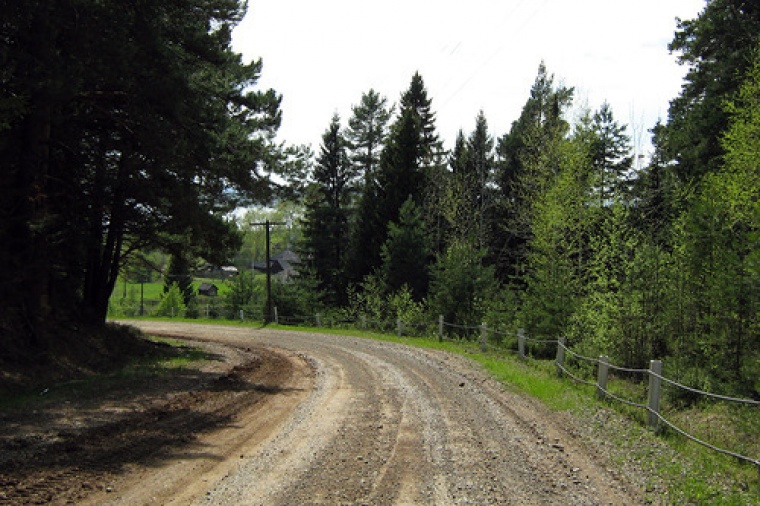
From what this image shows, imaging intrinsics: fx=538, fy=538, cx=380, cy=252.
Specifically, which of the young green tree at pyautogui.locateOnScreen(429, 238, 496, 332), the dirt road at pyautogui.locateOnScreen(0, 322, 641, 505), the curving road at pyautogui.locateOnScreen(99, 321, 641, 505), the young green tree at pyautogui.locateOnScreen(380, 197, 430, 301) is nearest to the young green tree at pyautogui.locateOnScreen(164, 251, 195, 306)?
the young green tree at pyautogui.locateOnScreen(380, 197, 430, 301)

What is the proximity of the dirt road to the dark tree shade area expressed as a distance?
17.7ft

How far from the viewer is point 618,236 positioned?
14.8m

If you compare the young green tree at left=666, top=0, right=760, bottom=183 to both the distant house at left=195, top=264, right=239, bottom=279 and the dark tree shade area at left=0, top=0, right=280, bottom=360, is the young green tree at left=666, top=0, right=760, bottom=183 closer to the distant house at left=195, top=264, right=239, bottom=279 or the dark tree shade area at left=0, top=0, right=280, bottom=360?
the dark tree shade area at left=0, top=0, right=280, bottom=360

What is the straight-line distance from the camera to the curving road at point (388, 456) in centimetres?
541

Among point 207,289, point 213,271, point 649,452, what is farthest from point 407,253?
point 207,289

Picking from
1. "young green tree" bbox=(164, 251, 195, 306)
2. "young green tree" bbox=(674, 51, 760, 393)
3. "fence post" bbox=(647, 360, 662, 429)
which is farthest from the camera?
"young green tree" bbox=(164, 251, 195, 306)

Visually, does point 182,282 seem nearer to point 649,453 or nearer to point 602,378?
point 602,378

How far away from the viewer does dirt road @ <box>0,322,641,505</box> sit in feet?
17.7

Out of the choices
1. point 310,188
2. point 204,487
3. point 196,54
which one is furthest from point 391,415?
point 310,188

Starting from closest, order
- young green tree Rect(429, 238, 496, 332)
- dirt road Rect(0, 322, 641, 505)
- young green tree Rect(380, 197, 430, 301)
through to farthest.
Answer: dirt road Rect(0, 322, 641, 505) → young green tree Rect(429, 238, 496, 332) → young green tree Rect(380, 197, 430, 301)

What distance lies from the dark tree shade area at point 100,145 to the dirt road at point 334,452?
5.40m

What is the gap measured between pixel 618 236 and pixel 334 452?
11147 millimetres

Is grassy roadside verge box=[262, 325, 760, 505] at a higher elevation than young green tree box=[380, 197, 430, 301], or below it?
below

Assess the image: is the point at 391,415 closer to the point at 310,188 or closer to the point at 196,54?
the point at 196,54
